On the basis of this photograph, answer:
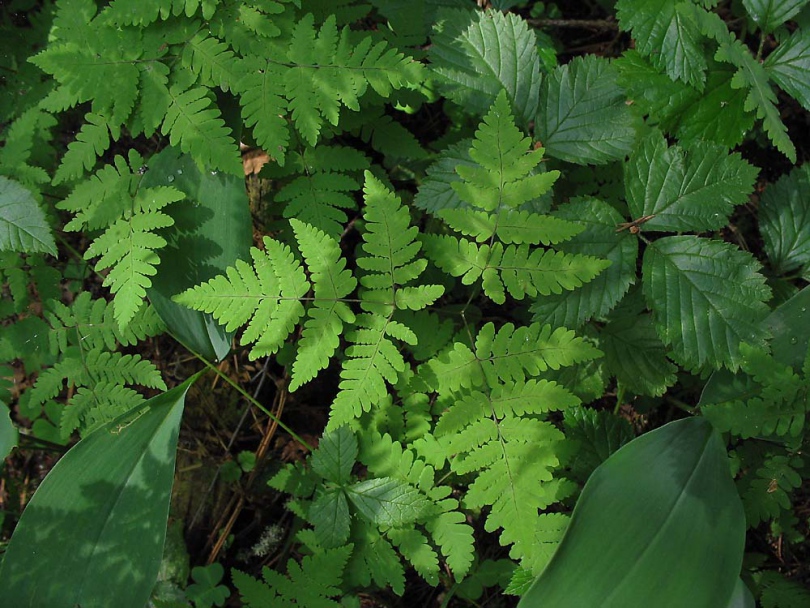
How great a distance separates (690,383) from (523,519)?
3.55 feet

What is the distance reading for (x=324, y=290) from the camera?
67.1 inches

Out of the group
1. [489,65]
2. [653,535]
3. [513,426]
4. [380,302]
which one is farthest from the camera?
[489,65]

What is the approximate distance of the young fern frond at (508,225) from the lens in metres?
1.64

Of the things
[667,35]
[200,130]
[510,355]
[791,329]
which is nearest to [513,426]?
[510,355]

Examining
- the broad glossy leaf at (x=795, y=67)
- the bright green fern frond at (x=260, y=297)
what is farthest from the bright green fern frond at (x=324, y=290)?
the broad glossy leaf at (x=795, y=67)

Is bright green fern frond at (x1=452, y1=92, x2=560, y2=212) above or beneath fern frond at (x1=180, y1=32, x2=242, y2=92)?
beneath

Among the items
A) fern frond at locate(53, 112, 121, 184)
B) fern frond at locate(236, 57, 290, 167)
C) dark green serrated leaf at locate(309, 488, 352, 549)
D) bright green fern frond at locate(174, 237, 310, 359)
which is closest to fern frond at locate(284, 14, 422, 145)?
fern frond at locate(236, 57, 290, 167)

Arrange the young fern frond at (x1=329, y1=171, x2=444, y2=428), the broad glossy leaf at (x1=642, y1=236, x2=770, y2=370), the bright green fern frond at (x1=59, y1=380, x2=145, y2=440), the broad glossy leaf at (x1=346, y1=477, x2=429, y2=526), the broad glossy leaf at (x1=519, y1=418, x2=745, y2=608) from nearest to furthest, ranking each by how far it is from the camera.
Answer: the broad glossy leaf at (x1=519, y1=418, x2=745, y2=608), the young fern frond at (x1=329, y1=171, x2=444, y2=428), the broad glossy leaf at (x1=642, y1=236, x2=770, y2=370), the broad glossy leaf at (x1=346, y1=477, x2=429, y2=526), the bright green fern frond at (x1=59, y1=380, x2=145, y2=440)

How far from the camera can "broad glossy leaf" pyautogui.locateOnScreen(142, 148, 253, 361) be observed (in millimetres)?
1895

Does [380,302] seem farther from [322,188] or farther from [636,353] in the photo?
[636,353]

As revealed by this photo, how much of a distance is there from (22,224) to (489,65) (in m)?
1.63

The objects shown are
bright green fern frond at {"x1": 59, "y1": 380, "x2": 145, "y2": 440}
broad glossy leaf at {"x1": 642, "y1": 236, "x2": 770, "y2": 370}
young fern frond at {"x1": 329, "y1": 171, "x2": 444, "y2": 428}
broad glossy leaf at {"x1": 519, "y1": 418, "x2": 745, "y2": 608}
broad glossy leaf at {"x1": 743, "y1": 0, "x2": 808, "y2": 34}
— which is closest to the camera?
broad glossy leaf at {"x1": 519, "y1": 418, "x2": 745, "y2": 608}

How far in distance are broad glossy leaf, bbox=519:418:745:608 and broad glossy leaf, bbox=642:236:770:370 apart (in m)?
0.29

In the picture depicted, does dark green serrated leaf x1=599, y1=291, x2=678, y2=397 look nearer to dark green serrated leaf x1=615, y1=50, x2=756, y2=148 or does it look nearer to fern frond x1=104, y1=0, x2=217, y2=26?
dark green serrated leaf x1=615, y1=50, x2=756, y2=148
